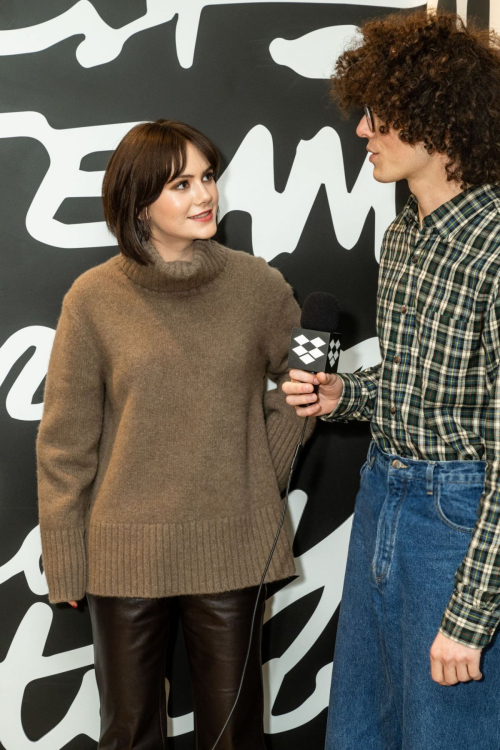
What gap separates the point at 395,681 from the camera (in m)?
1.62

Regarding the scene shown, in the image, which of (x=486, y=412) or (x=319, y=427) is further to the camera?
(x=319, y=427)

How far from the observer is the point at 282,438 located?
2047 mm

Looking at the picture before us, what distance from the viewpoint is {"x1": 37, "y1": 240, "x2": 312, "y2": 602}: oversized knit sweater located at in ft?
6.12

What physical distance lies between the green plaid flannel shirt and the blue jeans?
2.8 inches

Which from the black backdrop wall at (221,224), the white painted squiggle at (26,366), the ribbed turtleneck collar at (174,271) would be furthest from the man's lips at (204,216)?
the white painted squiggle at (26,366)

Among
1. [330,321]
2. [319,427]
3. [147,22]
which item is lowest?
[319,427]

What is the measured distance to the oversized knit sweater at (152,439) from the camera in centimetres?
187

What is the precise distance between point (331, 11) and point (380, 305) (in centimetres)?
109

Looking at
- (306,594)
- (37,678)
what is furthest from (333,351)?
(37,678)

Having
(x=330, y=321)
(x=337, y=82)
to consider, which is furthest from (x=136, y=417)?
(x=337, y=82)

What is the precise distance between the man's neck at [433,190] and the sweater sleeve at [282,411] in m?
0.58

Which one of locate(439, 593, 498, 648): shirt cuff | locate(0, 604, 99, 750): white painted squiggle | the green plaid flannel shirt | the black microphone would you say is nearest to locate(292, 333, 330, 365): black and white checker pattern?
the black microphone

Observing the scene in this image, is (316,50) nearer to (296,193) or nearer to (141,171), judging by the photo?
(296,193)

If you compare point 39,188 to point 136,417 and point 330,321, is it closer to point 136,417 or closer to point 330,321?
point 136,417
